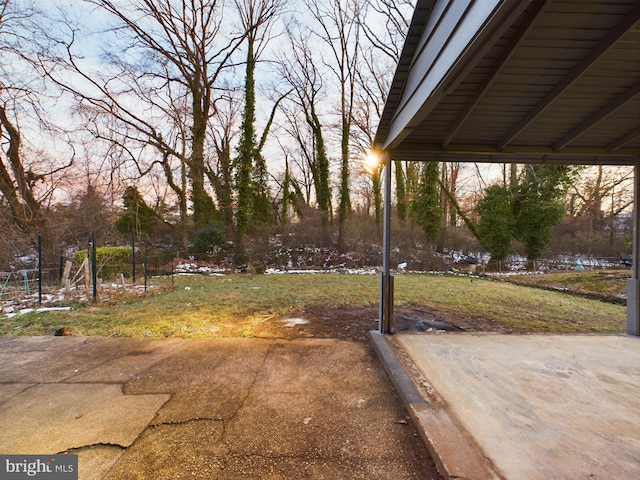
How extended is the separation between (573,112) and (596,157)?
1.30 m

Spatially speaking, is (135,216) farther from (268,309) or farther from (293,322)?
(293,322)

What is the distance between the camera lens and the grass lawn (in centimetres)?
422

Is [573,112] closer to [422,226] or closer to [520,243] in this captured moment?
[422,226]

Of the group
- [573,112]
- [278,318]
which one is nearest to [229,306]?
[278,318]

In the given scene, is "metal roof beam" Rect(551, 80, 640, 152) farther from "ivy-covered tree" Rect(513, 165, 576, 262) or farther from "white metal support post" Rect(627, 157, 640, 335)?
"ivy-covered tree" Rect(513, 165, 576, 262)

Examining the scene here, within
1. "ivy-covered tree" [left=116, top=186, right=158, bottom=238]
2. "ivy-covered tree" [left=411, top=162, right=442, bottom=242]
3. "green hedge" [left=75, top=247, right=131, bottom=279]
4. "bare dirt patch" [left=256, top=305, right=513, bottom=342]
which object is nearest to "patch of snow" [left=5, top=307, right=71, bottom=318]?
"green hedge" [left=75, top=247, right=131, bottom=279]

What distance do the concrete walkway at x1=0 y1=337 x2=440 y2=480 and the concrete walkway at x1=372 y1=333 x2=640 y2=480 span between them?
21cm

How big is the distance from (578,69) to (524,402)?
2.61 meters

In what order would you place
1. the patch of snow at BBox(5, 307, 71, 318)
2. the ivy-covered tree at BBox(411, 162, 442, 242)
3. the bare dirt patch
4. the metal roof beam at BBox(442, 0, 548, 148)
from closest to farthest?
1. the metal roof beam at BBox(442, 0, 548, 148)
2. the bare dirt patch
3. the patch of snow at BBox(5, 307, 71, 318)
4. the ivy-covered tree at BBox(411, 162, 442, 242)

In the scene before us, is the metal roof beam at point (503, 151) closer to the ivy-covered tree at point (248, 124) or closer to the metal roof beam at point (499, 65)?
the metal roof beam at point (499, 65)

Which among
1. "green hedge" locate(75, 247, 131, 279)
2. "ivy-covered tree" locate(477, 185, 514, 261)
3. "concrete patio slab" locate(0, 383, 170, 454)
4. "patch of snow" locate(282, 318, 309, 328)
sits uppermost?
"ivy-covered tree" locate(477, 185, 514, 261)

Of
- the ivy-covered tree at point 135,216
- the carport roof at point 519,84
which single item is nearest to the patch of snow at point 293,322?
the carport roof at point 519,84

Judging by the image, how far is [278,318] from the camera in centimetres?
470

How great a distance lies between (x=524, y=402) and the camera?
2.11 metres
